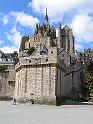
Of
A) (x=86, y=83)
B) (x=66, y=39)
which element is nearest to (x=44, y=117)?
(x=86, y=83)

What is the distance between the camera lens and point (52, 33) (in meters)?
124

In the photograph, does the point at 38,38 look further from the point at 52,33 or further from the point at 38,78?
the point at 38,78

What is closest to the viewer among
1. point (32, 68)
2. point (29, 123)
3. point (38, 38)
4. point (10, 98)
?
point (29, 123)

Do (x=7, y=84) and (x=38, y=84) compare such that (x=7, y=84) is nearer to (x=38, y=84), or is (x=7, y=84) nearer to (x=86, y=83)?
(x=38, y=84)

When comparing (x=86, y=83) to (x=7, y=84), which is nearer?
(x=7, y=84)

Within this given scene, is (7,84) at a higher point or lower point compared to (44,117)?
higher

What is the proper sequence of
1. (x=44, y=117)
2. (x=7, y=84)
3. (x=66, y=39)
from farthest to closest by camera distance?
(x=66, y=39), (x=7, y=84), (x=44, y=117)

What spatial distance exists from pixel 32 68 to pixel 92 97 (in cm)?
2582

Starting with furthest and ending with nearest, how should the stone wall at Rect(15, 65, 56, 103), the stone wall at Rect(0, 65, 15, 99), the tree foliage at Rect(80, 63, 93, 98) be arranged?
the tree foliage at Rect(80, 63, 93, 98) < the stone wall at Rect(0, 65, 15, 99) < the stone wall at Rect(15, 65, 56, 103)

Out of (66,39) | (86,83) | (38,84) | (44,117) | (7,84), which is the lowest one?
(44,117)

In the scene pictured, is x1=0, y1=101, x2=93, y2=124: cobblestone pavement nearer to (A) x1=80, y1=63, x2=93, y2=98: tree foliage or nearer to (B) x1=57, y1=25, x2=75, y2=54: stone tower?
(A) x1=80, y1=63, x2=93, y2=98: tree foliage

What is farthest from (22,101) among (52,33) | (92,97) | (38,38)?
(52,33)

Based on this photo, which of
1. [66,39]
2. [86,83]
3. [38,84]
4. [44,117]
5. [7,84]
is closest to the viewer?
[44,117]

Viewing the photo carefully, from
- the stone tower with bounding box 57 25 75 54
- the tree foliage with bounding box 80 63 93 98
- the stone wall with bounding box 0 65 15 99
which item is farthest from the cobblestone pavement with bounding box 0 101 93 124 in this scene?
the stone tower with bounding box 57 25 75 54
